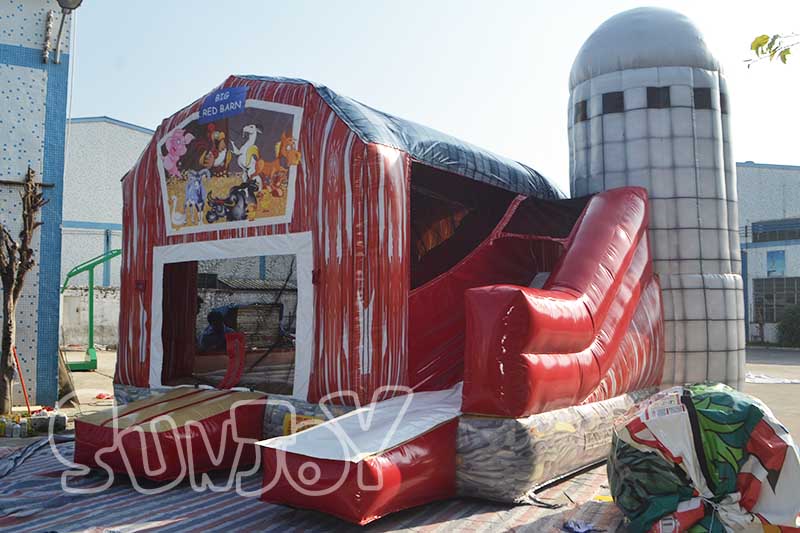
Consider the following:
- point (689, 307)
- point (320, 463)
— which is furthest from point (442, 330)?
point (689, 307)

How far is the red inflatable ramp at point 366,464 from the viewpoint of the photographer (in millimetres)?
3879

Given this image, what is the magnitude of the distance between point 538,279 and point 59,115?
6.04 meters

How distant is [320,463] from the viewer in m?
3.96

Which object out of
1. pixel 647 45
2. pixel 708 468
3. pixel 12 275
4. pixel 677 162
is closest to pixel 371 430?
pixel 708 468

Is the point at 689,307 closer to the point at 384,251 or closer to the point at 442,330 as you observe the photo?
the point at 442,330

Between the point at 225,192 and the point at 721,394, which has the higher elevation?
the point at 225,192

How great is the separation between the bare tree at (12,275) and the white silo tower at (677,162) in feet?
19.0

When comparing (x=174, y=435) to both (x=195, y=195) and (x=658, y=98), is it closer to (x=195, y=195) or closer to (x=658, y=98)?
(x=195, y=195)

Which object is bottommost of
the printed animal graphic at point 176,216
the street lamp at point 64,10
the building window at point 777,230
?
the printed animal graphic at point 176,216

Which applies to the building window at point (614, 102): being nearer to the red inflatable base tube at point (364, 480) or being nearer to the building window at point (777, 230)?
the red inflatable base tube at point (364, 480)

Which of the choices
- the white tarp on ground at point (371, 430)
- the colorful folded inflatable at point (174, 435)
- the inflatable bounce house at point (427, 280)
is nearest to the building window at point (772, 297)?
the inflatable bounce house at point (427, 280)

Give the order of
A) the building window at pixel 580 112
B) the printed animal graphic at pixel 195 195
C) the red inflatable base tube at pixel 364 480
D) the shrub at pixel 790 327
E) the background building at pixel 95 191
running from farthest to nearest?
the shrub at pixel 790 327
the background building at pixel 95 191
the building window at pixel 580 112
the printed animal graphic at pixel 195 195
the red inflatable base tube at pixel 364 480

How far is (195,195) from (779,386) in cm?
971

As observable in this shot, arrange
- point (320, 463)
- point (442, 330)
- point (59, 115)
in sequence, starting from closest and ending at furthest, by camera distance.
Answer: point (320, 463)
point (442, 330)
point (59, 115)
